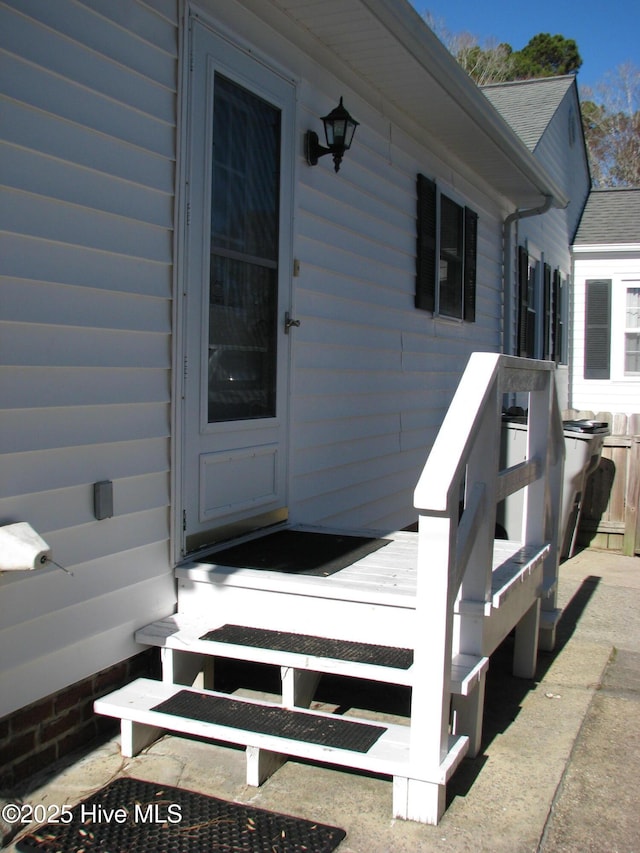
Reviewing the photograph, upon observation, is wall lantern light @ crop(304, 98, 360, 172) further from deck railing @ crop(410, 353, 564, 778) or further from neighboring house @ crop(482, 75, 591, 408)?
neighboring house @ crop(482, 75, 591, 408)

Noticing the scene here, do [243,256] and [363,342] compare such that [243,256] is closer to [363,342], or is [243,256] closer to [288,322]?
[288,322]

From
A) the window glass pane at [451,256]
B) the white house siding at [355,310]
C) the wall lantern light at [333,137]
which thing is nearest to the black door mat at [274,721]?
the white house siding at [355,310]

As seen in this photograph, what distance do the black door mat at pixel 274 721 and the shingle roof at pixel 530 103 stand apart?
30.8ft

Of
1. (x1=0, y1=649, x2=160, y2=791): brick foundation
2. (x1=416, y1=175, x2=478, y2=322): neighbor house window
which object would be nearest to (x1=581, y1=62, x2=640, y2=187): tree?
(x1=416, y1=175, x2=478, y2=322): neighbor house window

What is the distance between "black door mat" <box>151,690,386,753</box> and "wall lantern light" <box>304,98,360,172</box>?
9.60ft

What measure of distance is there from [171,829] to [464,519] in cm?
137

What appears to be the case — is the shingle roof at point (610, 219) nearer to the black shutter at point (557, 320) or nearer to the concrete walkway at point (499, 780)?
the black shutter at point (557, 320)

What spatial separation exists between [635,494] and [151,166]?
524 centimetres

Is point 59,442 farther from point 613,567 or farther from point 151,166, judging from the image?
Result: point 613,567

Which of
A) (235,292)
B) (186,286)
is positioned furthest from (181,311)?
(235,292)

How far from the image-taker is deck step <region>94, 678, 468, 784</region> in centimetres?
266

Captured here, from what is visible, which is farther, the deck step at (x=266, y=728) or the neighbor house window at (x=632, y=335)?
the neighbor house window at (x=632, y=335)

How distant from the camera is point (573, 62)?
34969mm

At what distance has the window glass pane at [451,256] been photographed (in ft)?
23.2
